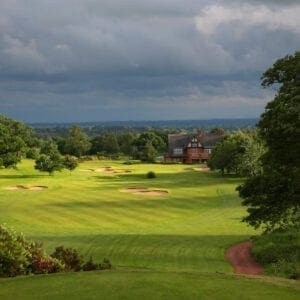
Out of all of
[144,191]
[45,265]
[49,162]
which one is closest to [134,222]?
[144,191]

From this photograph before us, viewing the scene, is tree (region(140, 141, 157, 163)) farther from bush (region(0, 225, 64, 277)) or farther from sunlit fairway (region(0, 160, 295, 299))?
bush (region(0, 225, 64, 277))

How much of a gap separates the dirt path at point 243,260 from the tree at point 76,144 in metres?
136

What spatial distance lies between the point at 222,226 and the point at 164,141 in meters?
153

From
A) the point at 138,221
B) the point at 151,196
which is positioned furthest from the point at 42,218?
the point at 151,196

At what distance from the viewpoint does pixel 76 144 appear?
549 ft

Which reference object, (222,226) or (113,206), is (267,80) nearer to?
(222,226)

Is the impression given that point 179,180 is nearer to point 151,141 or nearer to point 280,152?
point 280,152

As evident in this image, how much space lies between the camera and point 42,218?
4428 centimetres

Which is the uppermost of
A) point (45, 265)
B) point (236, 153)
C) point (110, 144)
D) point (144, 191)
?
point (236, 153)

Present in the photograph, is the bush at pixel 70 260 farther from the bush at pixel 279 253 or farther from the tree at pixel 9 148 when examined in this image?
the tree at pixel 9 148

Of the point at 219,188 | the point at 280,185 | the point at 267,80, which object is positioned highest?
the point at 267,80

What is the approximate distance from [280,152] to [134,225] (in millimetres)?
18759

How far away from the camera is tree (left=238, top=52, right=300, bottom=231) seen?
25.1m

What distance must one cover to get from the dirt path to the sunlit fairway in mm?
547
